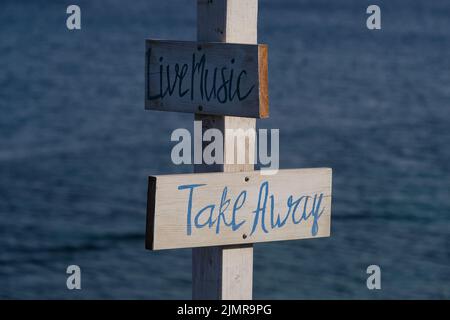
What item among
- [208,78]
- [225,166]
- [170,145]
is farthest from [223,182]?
[170,145]

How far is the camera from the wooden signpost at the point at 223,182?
453 centimetres

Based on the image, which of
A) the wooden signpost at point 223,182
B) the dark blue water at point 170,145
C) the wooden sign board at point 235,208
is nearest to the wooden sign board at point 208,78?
the wooden signpost at point 223,182

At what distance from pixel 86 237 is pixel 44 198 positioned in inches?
57.6

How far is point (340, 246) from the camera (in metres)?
9.80

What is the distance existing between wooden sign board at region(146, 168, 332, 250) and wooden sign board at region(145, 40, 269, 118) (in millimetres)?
257

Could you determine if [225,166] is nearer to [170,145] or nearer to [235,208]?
[235,208]

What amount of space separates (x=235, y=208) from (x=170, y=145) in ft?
28.2

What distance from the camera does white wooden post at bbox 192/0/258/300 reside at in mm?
4660

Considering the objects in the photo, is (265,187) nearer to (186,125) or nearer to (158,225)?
(158,225)

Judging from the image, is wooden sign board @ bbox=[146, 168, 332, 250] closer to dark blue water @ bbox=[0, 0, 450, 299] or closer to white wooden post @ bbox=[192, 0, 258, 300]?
white wooden post @ bbox=[192, 0, 258, 300]

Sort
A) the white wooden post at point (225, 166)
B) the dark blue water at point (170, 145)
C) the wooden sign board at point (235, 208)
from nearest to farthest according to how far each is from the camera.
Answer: the wooden sign board at point (235, 208)
the white wooden post at point (225, 166)
the dark blue water at point (170, 145)

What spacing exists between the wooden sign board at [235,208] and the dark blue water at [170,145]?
12.5 feet

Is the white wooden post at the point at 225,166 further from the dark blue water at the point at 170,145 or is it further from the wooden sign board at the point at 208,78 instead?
the dark blue water at the point at 170,145
